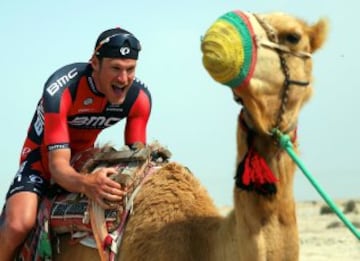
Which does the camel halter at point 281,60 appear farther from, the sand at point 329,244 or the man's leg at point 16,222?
the sand at point 329,244

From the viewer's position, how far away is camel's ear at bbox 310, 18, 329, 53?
17.2 feet

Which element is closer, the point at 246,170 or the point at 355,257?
the point at 246,170

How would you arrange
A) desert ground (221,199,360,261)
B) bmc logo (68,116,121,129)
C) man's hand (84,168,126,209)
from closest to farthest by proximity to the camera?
man's hand (84,168,126,209), bmc logo (68,116,121,129), desert ground (221,199,360,261)

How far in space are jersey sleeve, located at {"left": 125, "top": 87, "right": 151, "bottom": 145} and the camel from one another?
69.2 inches

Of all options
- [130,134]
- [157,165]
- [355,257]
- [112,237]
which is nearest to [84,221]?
[112,237]

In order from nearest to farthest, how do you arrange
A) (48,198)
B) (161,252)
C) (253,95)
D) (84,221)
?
1. (253,95)
2. (161,252)
3. (84,221)
4. (48,198)

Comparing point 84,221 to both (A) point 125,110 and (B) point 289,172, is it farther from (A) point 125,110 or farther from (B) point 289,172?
(B) point 289,172

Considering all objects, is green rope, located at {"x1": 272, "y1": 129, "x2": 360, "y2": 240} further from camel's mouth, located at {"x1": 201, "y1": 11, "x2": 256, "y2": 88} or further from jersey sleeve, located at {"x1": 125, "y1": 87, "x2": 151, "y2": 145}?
jersey sleeve, located at {"x1": 125, "y1": 87, "x2": 151, "y2": 145}

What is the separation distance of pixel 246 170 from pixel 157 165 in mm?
1703

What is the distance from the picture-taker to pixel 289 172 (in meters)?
5.09

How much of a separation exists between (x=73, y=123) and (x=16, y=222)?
918 mm

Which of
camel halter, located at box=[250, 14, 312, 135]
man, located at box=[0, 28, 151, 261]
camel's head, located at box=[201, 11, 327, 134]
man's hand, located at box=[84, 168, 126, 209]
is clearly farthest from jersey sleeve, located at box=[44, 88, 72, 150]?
camel halter, located at box=[250, 14, 312, 135]

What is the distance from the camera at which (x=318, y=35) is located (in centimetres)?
524

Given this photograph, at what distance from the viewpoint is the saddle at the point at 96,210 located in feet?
19.8
